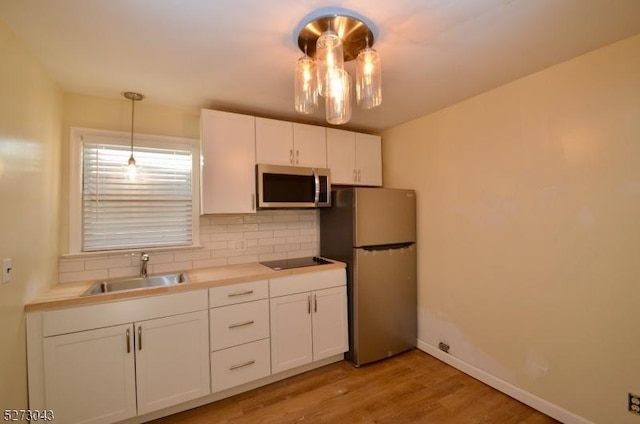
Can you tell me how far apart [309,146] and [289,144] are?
0.21 metres

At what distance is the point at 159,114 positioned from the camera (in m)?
2.48

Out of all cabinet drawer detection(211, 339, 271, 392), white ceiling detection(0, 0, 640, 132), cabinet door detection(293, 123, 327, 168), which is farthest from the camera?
cabinet door detection(293, 123, 327, 168)

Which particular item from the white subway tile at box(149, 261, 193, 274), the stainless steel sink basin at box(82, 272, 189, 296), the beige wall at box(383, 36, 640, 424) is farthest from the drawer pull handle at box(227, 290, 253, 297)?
the beige wall at box(383, 36, 640, 424)

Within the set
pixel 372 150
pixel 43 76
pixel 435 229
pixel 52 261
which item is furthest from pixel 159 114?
pixel 435 229

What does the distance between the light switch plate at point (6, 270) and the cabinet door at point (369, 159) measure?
264cm

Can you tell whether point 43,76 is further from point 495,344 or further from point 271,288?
point 495,344

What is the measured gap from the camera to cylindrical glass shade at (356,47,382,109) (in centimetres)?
143

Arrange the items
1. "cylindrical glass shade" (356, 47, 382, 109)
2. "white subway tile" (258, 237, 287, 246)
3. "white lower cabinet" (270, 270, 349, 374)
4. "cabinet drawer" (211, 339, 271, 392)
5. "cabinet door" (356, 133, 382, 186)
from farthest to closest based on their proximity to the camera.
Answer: "cabinet door" (356, 133, 382, 186) < "white subway tile" (258, 237, 287, 246) < "white lower cabinet" (270, 270, 349, 374) < "cabinet drawer" (211, 339, 271, 392) < "cylindrical glass shade" (356, 47, 382, 109)

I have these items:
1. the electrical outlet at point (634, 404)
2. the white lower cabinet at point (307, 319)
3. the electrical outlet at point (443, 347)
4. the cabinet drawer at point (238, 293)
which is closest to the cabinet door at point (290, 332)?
the white lower cabinet at point (307, 319)

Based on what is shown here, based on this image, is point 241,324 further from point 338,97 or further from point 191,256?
point 338,97

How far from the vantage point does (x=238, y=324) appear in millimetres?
2148

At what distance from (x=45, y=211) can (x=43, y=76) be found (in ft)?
2.85

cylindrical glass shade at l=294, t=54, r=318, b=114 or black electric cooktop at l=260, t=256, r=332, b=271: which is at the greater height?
cylindrical glass shade at l=294, t=54, r=318, b=114

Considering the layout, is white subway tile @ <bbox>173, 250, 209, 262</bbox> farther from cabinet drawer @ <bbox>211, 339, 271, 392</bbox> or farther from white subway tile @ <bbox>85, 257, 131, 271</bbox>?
cabinet drawer @ <bbox>211, 339, 271, 392</bbox>
